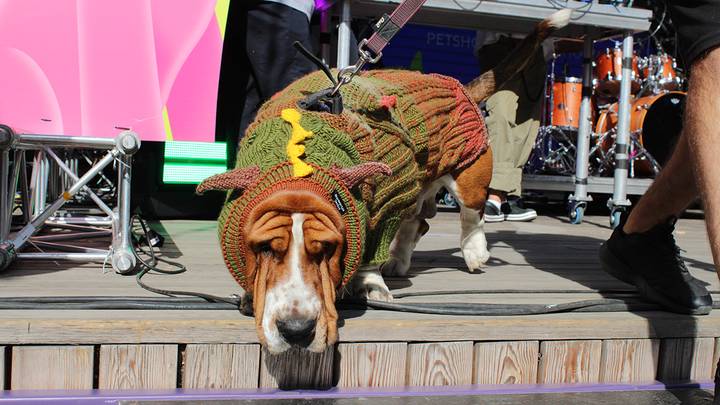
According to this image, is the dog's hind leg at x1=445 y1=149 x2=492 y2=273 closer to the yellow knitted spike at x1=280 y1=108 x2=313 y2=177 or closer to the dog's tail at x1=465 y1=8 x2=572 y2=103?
the dog's tail at x1=465 y1=8 x2=572 y2=103

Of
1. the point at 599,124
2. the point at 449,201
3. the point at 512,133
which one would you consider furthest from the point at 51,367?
the point at 599,124

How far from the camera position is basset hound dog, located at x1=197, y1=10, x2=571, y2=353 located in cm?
186

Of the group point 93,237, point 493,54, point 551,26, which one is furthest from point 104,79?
point 493,54

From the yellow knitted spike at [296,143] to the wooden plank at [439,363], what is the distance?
0.65 m

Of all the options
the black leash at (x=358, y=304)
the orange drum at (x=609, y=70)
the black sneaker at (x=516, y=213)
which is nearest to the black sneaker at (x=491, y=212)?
the black sneaker at (x=516, y=213)

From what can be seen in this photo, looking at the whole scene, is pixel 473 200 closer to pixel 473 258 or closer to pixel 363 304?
pixel 473 258

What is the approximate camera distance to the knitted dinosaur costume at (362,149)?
1.96 metres

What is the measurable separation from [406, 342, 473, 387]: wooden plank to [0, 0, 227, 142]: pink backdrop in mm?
1468

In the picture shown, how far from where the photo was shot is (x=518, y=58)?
11.3ft

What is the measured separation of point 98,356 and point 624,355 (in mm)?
1616

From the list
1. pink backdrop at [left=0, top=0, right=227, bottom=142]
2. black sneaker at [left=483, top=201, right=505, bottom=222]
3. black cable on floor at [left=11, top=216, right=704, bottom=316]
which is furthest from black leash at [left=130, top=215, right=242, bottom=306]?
black sneaker at [left=483, top=201, right=505, bottom=222]

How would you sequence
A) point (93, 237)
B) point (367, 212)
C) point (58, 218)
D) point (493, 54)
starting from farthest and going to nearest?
point (493, 54) < point (58, 218) < point (93, 237) < point (367, 212)

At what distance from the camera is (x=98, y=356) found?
202 centimetres

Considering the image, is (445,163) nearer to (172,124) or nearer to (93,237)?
(172,124)
